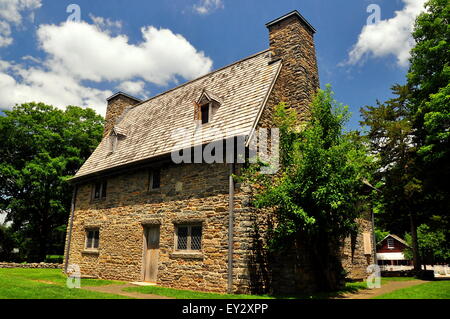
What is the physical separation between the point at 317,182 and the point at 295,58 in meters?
6.63

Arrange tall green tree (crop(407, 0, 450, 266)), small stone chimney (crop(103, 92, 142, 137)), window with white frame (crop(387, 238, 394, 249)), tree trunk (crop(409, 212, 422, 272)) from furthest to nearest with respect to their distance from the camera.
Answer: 1. window with white frame (crop(387, 238, 394, 249))
2. small stone chimney (crop(103, 92, 142, 137))
3. tree trunk (crop(409, 212, 422, 272))
4. tall green tree (crop(407, 0, 450, 266))

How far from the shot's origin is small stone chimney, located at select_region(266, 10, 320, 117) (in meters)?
14.3

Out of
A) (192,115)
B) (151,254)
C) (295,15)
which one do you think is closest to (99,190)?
(151,254)

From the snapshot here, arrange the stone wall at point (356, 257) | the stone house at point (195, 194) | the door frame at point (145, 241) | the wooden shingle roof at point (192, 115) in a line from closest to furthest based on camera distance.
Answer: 1. the stone house at point (195, 194)
2. the wooden shingle roof at point (192, 115)
3. the door frame at point (145, 241)
4. the stone wall at point (356, 257)

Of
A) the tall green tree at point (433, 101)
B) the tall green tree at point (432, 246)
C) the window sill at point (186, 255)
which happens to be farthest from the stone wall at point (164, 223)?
the tall green tree at point (432, 246)

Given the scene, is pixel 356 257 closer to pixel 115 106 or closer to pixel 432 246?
pixel 115 106

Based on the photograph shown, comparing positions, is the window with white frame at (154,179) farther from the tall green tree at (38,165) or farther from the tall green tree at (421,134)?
the tall green tree at (38,165)

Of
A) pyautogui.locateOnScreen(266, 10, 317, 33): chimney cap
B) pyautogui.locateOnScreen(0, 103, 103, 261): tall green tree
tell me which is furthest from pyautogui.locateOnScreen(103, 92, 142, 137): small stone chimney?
pyautogui.locateOnScreen(266, 10, 317, 33): chimney cap

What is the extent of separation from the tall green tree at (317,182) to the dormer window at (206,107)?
9.72 feet

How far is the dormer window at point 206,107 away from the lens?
14.1m

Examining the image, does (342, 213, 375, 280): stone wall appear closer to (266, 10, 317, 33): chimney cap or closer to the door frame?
the door frame

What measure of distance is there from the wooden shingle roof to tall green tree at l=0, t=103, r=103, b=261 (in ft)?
34.9

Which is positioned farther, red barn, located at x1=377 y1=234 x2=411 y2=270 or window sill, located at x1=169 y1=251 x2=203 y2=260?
red barn, located at x1=377 y1=234 x2=411 y2=270
